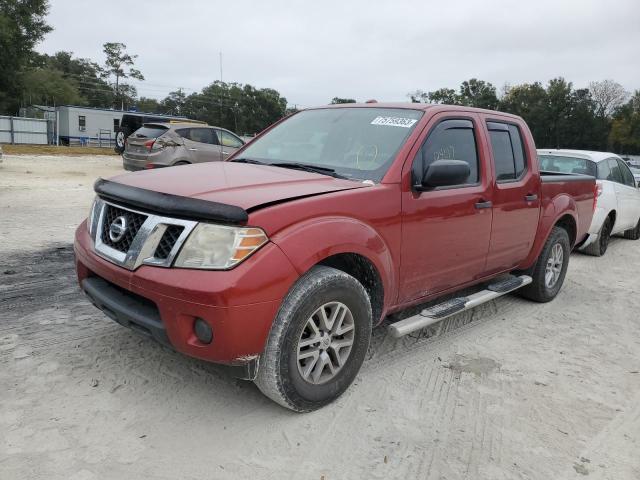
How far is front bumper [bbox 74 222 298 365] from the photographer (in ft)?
8.11

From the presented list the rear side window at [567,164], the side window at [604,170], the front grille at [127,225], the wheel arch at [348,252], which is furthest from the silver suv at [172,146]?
the wheel arch at [348,252]

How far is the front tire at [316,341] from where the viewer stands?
270 centimetres

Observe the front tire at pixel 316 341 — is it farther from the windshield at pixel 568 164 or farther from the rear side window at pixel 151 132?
the rear side window at pixel 151 132

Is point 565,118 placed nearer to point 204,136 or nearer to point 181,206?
point 204,136

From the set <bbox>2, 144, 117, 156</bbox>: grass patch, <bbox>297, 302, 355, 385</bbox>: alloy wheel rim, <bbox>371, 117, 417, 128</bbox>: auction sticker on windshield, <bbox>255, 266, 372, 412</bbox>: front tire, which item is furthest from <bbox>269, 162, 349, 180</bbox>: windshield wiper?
<bbox>2, 144, 117, 156</bbox>: grass patch

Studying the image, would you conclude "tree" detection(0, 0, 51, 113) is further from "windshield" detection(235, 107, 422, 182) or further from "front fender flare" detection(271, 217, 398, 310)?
"front fender flare" detection(271, 217, 398, 310)

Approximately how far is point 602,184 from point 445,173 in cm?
579

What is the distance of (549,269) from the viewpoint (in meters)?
5.30

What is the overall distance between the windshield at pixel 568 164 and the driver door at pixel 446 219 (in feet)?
14.8

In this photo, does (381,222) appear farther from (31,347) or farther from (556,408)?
(31,347)

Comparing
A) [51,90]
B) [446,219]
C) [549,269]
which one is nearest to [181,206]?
[446,219]

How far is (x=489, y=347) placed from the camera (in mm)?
4098

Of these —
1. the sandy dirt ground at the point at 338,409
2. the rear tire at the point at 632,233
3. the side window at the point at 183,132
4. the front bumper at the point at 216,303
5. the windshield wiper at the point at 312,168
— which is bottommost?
the sandy dirt ground at the point at 338,409

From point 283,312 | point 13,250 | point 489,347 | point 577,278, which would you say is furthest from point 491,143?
point 13,250
